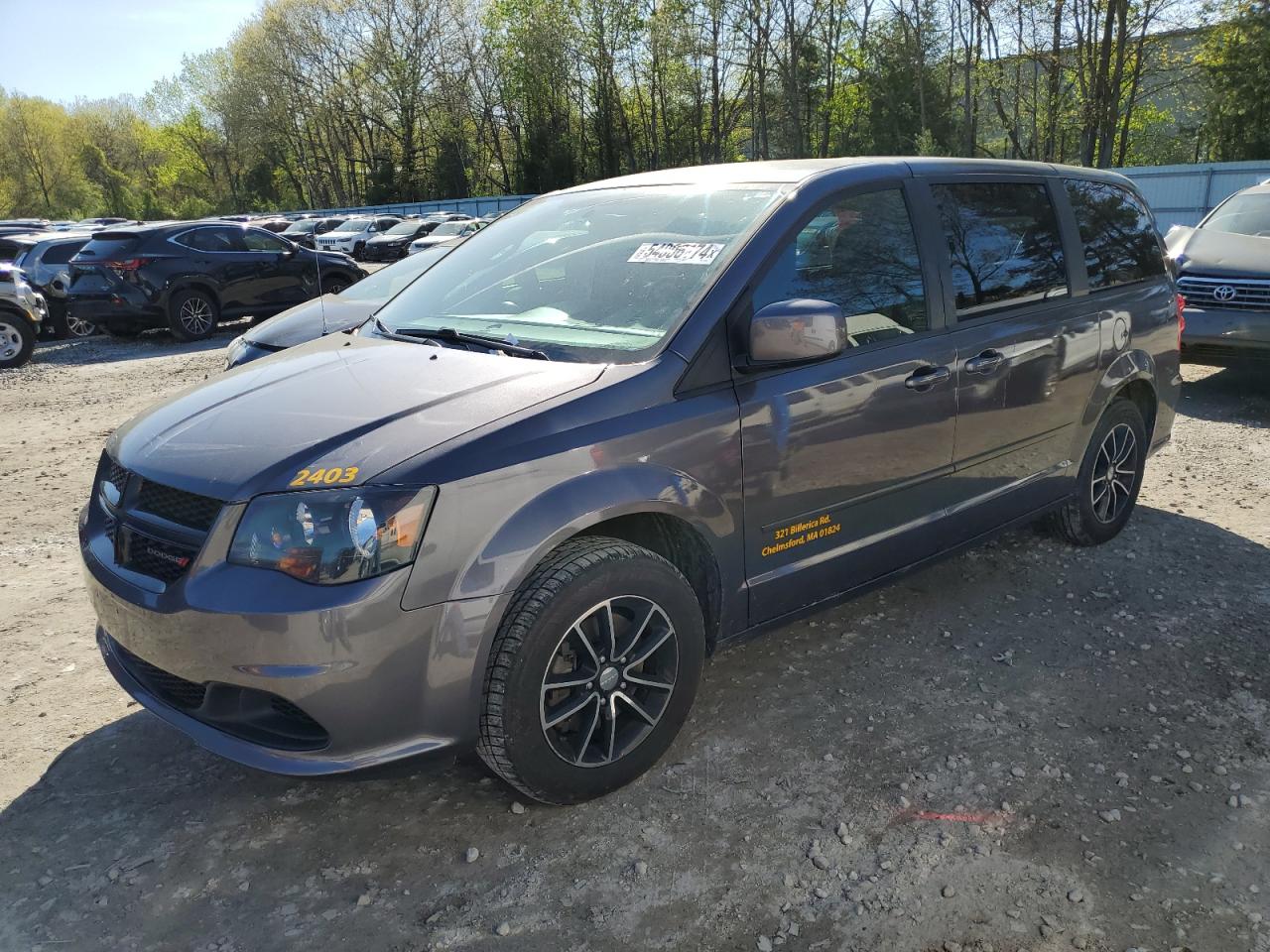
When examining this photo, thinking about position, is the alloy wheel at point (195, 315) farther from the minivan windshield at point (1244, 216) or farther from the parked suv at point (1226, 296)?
the minivan windshield at point (1244, 216)

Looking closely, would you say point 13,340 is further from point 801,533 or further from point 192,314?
point 801,533

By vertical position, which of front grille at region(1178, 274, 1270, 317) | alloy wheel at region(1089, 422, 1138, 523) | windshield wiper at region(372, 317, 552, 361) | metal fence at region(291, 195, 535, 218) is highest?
metal fence at region(291, 195, 535, 218)

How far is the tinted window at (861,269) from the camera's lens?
323 cm

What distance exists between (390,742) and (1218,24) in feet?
117

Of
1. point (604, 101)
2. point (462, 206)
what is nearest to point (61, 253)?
point (462, 206)

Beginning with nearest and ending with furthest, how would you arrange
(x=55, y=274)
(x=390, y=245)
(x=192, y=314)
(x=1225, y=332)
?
(x=1225, y=332) → (x=192, y=314) → (x=55, y=274) → (x=390, y=245)

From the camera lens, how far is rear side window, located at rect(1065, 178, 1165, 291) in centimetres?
447

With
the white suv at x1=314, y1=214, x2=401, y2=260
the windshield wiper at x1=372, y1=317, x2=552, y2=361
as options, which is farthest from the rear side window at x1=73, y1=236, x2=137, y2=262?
the white suv at x1=314, y1=214, x2=401, y2=260

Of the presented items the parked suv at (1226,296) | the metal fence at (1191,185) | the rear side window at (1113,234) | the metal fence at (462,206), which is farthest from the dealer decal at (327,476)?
the metal fence at (462,206)

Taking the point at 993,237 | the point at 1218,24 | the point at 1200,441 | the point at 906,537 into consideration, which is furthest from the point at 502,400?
Answer: the point at 1218,24

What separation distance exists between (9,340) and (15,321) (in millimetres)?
265

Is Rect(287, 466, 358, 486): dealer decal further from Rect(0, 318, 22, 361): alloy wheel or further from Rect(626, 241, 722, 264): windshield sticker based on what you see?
Rect(0, 318, 22, 361): alloy wheel

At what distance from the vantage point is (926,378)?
3.56 m

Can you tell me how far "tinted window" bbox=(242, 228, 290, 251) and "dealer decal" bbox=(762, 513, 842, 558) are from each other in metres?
13.6
